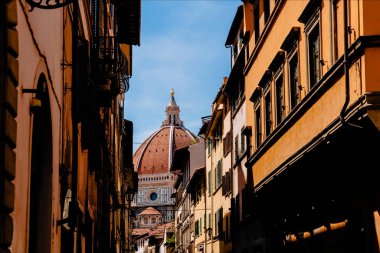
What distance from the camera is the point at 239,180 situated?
30.3 metres

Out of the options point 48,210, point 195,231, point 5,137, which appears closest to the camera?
point 5,137

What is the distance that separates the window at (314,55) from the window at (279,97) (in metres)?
3.21

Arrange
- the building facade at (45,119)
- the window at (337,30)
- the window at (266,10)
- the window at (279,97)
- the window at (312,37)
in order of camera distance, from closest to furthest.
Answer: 1. the building facade at (45,119)
2. the window at (337,30)
3. the window at (312,37)
4. the window at (279,97)
5. the window at (266,10)

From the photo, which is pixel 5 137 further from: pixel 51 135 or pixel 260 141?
pixel 260 141

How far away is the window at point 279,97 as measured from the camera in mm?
18969

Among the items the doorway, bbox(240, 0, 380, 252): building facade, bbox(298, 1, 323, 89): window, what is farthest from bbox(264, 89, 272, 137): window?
the doorway

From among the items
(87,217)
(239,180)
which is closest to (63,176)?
(87,217)

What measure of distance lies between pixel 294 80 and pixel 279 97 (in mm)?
2009

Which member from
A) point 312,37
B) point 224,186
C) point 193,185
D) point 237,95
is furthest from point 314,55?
point 193,185

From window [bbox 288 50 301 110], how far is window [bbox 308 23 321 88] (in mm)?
1328

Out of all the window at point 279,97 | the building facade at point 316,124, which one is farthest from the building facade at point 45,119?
the window at point 279,97

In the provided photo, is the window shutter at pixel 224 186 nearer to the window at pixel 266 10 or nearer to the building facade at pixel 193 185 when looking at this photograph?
the building facade at pixel 193 185

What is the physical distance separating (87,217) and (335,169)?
16.1 ft

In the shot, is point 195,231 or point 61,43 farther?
point 195,231
